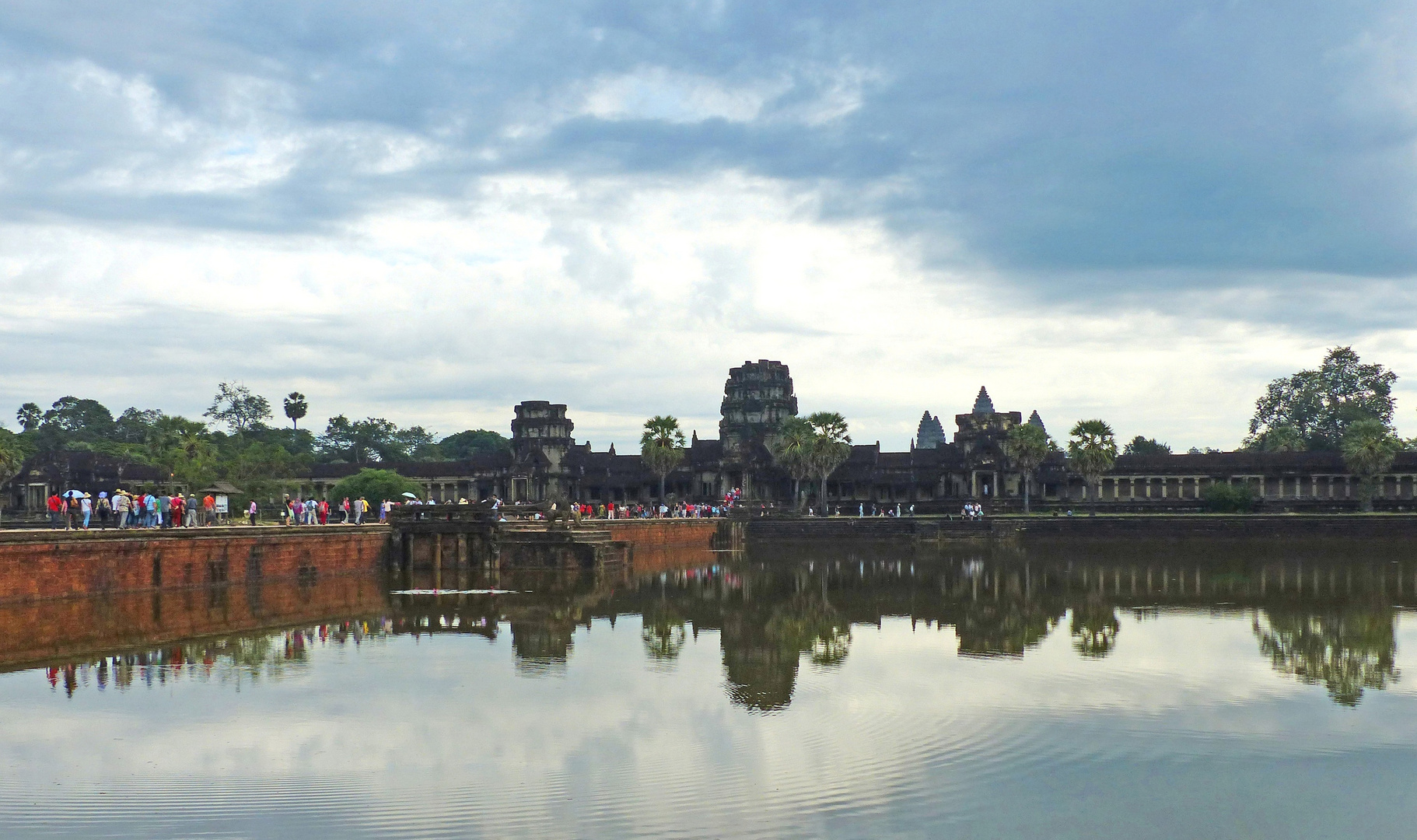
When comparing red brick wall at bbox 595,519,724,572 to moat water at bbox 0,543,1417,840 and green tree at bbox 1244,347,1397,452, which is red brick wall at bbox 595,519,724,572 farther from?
green tree at bbox 1244,347,1397,452

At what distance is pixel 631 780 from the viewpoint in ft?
46.7

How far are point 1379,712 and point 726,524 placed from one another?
53886 millimetres

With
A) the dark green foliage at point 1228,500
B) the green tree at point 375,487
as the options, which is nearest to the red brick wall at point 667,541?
the green tree at point 375,487

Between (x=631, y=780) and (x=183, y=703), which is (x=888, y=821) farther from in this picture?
(x=183, y=703)

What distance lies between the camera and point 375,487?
85.1m

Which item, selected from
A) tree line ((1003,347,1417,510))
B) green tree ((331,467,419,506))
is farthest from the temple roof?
green tree ((331,467,419,506))

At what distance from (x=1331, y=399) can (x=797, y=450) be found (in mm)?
62526

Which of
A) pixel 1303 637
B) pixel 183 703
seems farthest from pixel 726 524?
pixel 183 703

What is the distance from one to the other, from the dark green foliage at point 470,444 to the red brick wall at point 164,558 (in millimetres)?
109186

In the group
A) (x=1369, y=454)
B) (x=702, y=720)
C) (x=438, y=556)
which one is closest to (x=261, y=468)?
(x=438, y=556)

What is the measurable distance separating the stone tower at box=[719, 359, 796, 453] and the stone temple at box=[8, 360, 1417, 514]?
0.09 meters

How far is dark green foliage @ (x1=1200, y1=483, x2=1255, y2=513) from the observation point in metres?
79.4

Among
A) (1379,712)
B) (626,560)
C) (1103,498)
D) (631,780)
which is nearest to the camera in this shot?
(631,780)

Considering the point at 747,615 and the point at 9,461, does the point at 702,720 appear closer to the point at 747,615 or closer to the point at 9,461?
the point at 747,615
